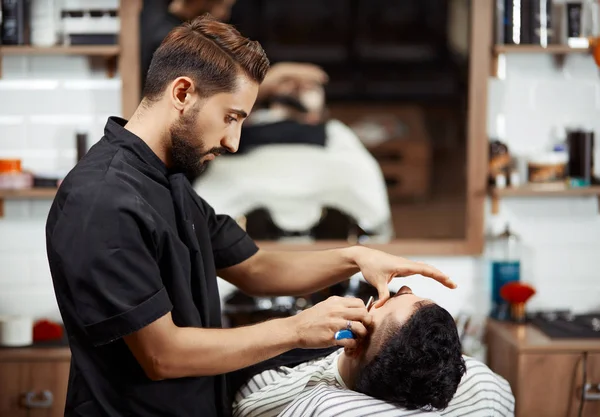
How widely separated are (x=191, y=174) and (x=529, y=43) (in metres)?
1.94

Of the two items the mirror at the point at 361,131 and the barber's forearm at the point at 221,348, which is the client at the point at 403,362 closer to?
the barber's forearm at the point at 221,348

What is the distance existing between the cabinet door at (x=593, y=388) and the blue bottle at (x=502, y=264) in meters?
0.46

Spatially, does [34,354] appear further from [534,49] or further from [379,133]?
[534,49]

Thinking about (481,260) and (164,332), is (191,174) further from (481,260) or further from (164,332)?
(481,260)

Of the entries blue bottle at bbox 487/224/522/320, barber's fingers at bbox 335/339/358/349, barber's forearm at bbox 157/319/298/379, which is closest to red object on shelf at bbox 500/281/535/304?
blue bottle at bbox 487/224/522/320

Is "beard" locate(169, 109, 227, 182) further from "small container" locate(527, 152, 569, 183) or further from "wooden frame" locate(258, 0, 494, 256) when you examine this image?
"small container" locate(527, 152, 569, 183)

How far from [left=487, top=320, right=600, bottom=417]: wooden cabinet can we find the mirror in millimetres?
666

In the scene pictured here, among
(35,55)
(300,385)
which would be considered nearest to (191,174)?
(300,385)

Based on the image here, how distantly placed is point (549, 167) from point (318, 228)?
1047 millimetres

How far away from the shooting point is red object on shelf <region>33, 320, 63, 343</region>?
3.08 metres

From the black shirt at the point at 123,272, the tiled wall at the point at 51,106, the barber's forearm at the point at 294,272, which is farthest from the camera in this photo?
the tiled wall at the point at 51,106

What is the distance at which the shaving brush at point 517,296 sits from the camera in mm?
3141

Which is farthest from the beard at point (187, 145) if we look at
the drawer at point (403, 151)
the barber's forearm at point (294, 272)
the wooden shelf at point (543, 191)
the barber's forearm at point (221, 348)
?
the wooden shelf at point (543, 191)

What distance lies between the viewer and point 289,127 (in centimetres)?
329
